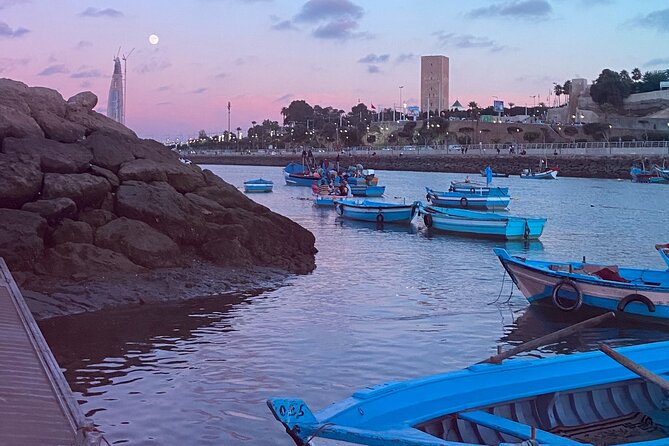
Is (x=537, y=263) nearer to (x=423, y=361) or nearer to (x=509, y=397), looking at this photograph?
(x=423, y=361)

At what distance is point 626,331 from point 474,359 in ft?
14.2

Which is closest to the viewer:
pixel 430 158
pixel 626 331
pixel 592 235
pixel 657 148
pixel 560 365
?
pixel 560 365

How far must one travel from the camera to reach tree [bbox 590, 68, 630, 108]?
152m

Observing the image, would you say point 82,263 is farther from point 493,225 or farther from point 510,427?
point 493,225

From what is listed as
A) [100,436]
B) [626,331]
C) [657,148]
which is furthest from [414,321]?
[657,148]

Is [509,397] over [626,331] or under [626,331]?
over

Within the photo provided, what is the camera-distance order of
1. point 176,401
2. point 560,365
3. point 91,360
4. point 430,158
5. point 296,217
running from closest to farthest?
point 560,365
point 176,401
point 91,360
point 296,217
point 430,158

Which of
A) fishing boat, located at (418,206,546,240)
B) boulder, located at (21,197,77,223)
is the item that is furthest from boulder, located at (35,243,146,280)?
fishing boat, located at (418,206,546,240)

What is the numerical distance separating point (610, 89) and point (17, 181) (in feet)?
496

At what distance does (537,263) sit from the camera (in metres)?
17.3

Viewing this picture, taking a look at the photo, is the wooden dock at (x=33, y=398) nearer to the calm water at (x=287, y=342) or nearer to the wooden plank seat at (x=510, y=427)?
the calm water at (x=287, y=342)

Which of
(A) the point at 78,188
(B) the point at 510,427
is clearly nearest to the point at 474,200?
(A) the point at 78,188

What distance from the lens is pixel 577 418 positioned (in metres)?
8.22

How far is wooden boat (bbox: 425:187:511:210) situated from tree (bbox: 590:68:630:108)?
116 m
